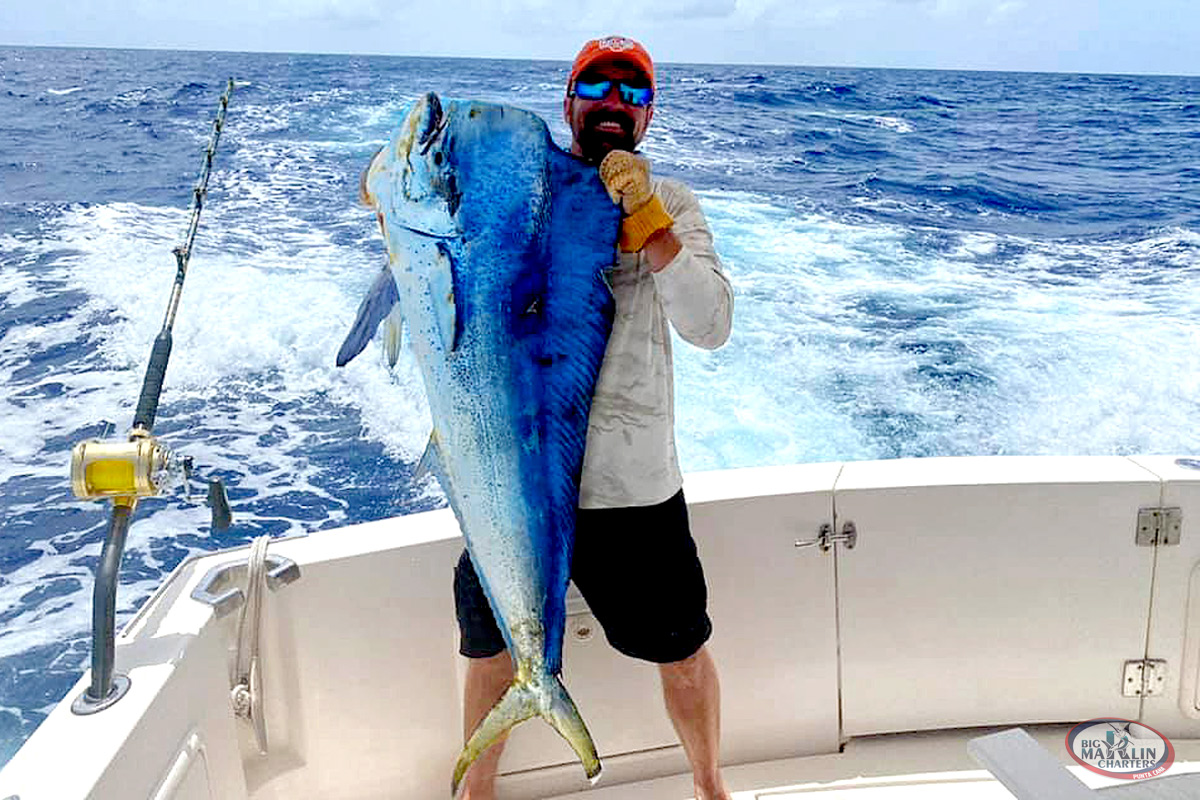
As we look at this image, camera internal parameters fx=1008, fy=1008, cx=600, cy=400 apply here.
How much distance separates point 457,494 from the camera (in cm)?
130

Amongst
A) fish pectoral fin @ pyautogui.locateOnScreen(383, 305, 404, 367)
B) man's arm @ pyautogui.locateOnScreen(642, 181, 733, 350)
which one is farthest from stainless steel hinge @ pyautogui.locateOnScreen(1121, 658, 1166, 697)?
fish pectoral fin @ pyautogui.locateOnScreen(383, 305, 404, 367)

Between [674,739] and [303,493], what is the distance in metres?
3.27

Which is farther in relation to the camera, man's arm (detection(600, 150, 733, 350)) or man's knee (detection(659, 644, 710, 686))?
man's knee (detection(659, 644, 710, 686))

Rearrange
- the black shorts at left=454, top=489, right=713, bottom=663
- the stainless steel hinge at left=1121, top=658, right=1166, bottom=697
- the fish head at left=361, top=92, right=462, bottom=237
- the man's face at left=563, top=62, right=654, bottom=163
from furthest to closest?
the stainless steel hinge at left=1121, top=658, right=1166, bottom=697 < the black shorts at left=454, top=489, right=713, bottom=663 < the man's face at left=563, top=62, right=654, bottom=163 < the fish head at left=361, top=92, right=462, bottom=237

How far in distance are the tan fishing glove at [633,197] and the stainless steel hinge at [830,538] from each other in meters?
0.96

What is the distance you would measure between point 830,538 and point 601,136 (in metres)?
1.01

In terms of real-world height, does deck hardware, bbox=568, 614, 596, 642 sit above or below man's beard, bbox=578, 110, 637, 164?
below

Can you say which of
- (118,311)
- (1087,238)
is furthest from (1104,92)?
(118,311)

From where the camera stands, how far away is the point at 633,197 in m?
1.29

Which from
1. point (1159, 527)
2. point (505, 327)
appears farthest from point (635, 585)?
point (1159, 527)

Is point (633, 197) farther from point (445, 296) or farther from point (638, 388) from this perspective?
point (638, 388)

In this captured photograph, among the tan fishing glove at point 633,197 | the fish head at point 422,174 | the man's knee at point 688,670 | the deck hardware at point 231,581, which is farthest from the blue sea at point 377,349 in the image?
the man's knee at point 688,670

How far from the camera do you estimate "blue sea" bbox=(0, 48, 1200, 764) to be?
4.80m

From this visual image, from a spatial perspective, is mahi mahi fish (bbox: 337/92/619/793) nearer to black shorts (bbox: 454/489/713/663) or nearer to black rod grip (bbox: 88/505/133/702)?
black shorts (bbox: 454/489/713/663)
